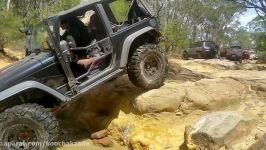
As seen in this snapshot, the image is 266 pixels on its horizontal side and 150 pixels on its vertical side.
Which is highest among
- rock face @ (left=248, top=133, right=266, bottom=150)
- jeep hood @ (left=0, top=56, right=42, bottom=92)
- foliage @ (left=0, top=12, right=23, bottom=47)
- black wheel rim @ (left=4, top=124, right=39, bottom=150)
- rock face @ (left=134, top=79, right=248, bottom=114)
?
foliage @ (left=0, top=12, right=23, bottom=47)

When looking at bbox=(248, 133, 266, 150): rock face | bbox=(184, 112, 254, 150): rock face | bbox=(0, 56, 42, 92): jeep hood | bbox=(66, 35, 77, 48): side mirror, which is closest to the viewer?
bbox=(248, 133, 266, 150): rock face

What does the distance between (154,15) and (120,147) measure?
2.66 m

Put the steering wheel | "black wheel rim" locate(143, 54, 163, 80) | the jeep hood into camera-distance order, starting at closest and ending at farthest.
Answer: the jeep hood < the steering wheel < "black wheel rim" locate(143, 54, 163, 80)

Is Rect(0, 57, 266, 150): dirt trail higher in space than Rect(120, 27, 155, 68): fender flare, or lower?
lower

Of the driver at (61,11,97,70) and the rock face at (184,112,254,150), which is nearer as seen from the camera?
the rock face at (184,112,254,150)

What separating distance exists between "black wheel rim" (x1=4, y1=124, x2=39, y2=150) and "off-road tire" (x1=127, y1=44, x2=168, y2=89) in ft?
7.13

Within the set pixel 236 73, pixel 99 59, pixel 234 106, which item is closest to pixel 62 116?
pixel 99 59

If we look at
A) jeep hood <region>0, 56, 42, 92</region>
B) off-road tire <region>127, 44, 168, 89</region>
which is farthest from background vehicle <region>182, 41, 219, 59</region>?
jeep hood <region>0, 56, 42, 92</region>

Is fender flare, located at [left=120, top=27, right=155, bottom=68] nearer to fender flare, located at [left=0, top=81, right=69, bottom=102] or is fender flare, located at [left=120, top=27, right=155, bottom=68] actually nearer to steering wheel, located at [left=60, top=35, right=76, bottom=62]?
steering wheel, located at [left=60, top=35, right=76, bottom=62]

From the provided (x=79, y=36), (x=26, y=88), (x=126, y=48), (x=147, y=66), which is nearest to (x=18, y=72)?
(x=26, y=88)

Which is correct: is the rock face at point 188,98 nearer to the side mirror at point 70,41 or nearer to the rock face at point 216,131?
the rock face at point 216,131

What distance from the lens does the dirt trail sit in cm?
649

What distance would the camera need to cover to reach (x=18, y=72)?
5.92 meters

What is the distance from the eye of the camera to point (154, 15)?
7.58m
